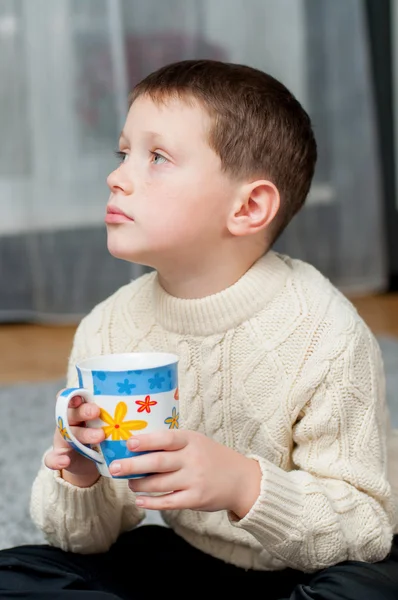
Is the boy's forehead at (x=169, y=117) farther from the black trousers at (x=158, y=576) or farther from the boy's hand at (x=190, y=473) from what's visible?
the black trousers at (x=158, y=576)

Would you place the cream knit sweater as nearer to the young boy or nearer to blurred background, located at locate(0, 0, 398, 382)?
the young boy

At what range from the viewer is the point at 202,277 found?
114 centimetres

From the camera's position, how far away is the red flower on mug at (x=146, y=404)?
84 cm

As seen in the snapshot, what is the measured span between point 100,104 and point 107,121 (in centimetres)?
6

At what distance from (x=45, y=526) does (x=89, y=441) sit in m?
0.31

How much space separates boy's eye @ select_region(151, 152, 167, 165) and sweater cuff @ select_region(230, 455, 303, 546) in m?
0.35

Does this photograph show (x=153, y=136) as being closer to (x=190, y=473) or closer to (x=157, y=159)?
(x=157, y=159)

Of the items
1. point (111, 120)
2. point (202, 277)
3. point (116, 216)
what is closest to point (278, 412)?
point (202, 277)

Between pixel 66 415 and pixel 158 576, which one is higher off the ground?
pixel 66 415

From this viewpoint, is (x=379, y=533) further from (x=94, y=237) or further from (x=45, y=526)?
(x=94, y=237)

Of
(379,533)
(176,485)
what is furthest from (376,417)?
(176,485)

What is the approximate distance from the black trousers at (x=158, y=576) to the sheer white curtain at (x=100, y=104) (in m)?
1.97

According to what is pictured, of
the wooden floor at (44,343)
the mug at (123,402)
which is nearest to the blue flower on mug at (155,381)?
the mug at (123,402)

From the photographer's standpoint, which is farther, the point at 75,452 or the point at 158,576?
the point at 158,576
